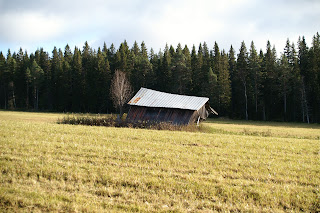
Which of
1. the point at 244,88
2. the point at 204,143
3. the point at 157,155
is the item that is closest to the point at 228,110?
the point at 244,88

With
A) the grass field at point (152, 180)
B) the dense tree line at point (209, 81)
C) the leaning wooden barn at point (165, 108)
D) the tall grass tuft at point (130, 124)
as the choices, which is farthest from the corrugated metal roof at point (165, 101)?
the dense tree line at point (209, 81)

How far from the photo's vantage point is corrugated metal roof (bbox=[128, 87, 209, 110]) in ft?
110

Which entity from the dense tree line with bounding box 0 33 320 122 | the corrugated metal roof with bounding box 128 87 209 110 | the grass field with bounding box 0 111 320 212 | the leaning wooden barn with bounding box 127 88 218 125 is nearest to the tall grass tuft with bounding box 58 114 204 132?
the leaning wooden barn with bounding box 127 88 218 125

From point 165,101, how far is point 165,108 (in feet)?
4.23

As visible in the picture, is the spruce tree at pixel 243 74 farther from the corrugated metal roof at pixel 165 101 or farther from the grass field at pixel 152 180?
the grass field at pixel 152 180

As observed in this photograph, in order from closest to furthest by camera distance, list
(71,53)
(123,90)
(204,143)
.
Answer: (204,143)
(123,90)
(71,53)

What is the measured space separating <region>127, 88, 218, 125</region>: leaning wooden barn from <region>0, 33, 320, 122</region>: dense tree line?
30.4m

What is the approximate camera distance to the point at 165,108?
33844 millimetres

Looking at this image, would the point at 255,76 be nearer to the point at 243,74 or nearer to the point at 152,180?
the point at 243,74

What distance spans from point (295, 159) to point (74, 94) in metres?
78.1

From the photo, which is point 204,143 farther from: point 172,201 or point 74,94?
point 74,94

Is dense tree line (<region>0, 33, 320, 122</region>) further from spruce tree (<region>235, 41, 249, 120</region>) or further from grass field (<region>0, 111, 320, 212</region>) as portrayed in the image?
grass field (<region>0, 111, 320, 212</region>)

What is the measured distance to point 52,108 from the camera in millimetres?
87062

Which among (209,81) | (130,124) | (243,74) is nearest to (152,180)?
(130,124)
